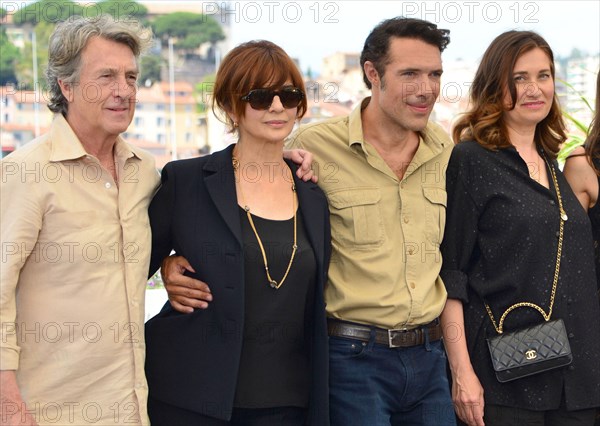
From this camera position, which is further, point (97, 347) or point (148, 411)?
point (148, 411)

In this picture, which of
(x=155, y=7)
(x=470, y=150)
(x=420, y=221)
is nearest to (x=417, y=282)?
(x=420, y=221)

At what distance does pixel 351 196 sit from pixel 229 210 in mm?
412

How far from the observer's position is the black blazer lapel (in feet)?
7.66

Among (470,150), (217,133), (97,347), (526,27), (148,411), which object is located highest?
(526,27)

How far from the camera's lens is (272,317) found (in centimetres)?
233

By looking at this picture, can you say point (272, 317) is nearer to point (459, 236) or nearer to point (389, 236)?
point (389, 236)

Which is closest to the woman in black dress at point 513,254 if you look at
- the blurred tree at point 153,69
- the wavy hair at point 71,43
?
the wavy hair at point 71,43

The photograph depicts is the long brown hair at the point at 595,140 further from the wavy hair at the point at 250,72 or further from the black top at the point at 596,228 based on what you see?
the wavy hair at the point at 250,72

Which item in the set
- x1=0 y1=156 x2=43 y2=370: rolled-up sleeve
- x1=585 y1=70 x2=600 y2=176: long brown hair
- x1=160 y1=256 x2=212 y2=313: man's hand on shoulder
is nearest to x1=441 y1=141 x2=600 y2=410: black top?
x1=585 y1=70 x2=600 y2=176: long brown hair

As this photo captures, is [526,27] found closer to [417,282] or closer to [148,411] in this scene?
[417,282]

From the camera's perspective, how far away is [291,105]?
7.94 feet

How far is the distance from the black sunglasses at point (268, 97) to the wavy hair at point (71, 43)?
345mm

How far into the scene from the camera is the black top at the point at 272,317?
232 centimetres

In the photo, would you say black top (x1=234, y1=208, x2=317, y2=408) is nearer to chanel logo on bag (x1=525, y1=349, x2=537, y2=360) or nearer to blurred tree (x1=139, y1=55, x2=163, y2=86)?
chanel logo on bag (x1=525, y1=349, x2=537, y2=360)
